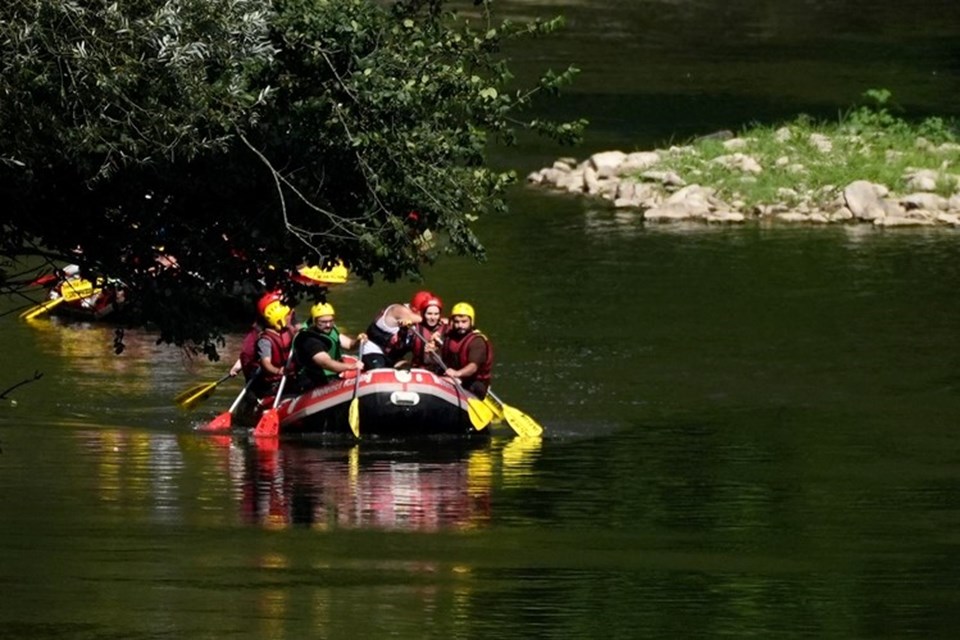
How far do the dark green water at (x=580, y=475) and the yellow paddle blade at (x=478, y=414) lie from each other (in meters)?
0.25

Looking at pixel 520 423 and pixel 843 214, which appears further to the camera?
pixel 843 214

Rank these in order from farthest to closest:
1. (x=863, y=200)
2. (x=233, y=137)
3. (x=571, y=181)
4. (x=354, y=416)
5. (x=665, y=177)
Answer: (x=571, y=181) → (x=665, y=177) → (x=863, y=200) → (x=354, y=416) → (x=233, y=137)

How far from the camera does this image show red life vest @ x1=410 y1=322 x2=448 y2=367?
2753 centimetres

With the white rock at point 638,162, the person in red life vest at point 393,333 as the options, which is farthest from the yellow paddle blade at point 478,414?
the white rock at point 638,162

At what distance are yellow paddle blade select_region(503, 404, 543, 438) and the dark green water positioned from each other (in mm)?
234

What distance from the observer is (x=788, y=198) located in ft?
143

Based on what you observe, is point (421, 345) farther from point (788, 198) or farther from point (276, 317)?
point (788, 198)

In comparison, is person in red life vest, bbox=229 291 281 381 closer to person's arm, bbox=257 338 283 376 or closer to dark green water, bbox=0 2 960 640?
person's arm, bbox=257 338 283 376

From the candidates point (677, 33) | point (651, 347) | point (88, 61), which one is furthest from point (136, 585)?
point (677, 33)

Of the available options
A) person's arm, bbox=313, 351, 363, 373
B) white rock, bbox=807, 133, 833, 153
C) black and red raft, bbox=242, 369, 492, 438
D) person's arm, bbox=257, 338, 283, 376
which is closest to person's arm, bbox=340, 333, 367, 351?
person's arm, bbox=313, 351, 363, 373

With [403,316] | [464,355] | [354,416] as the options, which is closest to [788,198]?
[403,316]

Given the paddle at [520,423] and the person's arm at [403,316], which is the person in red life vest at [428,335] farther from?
the paddle at [520,423]

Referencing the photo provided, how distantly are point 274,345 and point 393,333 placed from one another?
1.31m

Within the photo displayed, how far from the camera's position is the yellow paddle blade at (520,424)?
26.6 m
